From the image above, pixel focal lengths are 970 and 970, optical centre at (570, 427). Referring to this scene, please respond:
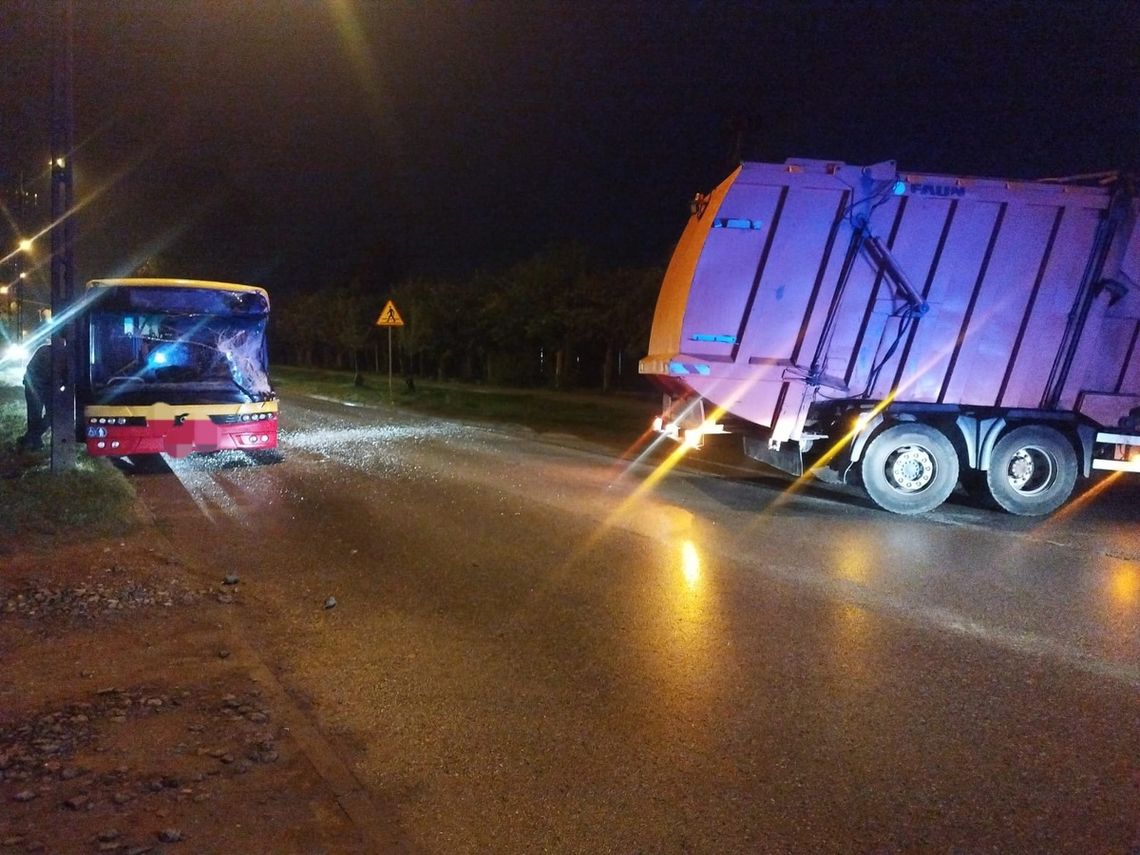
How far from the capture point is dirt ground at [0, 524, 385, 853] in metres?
4.02

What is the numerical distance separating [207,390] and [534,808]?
11.0m

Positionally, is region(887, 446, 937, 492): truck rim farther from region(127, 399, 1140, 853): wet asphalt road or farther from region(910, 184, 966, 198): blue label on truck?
region(910, 184, 966, 198): blue label on truck

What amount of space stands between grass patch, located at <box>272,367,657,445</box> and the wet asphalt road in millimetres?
9300

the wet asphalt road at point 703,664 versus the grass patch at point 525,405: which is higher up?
the wet asphalt road at point 703,664

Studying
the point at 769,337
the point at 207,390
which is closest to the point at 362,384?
the point at 207,390

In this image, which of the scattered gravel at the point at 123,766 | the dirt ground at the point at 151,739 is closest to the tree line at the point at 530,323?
the dirt ground at the point at 151,739

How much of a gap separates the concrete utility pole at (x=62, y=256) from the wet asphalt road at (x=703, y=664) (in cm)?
146

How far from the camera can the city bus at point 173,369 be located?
13289 mm

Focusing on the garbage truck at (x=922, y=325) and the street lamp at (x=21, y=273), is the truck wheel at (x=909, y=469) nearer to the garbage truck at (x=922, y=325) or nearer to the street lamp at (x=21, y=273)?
the garbage truck at (x=922, y=325)

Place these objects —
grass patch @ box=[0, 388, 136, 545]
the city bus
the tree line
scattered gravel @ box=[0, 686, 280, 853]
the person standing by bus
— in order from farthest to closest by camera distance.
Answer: the tree line < the person standing by bus < the city bus < grass patch @ box=[0, 388, 136, 545] < scattered gravel @ box=[0, 686, 280, 853]

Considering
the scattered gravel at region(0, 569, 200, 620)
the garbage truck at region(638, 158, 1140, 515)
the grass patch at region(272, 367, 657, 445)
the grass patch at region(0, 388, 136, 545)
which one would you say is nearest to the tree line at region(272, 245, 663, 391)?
the grass patch at region(272, 367, 657, 445)

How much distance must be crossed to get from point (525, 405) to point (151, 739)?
23.3m

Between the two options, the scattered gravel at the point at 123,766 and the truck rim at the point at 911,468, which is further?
the truck rim at the point at 911,468

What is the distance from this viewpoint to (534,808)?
14.2 feet
